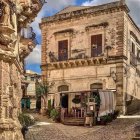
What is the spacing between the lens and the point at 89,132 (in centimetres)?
2023

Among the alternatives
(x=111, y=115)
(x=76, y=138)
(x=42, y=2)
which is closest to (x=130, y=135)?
(x=76, y=138)

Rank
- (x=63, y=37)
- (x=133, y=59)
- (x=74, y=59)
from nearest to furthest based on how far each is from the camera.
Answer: (x=74, y=59)
(x=133, y=59)
(x=63, y=37)

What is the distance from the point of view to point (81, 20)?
29.5m

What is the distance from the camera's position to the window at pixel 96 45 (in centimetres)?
2805

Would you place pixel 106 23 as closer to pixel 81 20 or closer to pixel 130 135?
pixel 81 20

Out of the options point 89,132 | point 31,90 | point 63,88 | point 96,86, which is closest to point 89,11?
point 96,86

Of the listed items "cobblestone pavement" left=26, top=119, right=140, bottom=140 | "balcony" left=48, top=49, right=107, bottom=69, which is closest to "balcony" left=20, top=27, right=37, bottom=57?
"cobblestone pavement" left=26, top=119, right=140, bottom=140

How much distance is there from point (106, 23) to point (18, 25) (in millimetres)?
14478

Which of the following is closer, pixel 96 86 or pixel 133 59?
pixel 96 86

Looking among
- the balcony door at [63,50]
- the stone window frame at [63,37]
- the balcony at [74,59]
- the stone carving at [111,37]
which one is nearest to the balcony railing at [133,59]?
the stone carving at [111,37]

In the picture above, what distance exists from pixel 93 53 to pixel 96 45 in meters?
0.65

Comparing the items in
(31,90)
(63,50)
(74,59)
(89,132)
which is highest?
(63,50)

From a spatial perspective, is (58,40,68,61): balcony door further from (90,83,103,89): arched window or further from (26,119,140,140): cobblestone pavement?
(26,119,140,140): cobblestone pavement

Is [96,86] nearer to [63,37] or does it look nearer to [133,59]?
[133,59]
